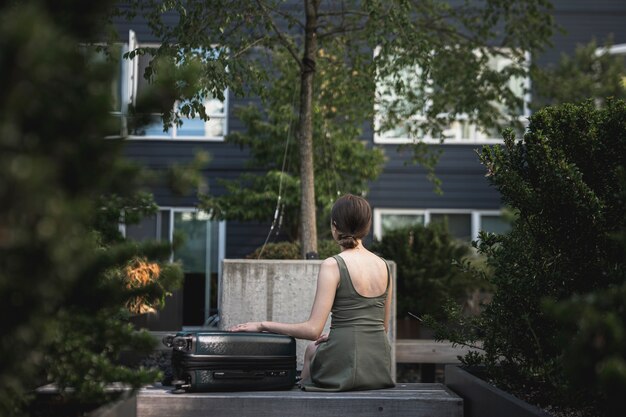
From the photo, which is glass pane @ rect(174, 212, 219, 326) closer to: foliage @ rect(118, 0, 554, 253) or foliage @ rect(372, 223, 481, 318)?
foliage @ rect(372, 223, 481, 318)

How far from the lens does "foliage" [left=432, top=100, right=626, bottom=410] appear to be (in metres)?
4.02

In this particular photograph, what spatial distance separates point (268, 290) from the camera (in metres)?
6.91

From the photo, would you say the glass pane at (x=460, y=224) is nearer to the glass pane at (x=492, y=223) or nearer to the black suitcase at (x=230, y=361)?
the glass pane at (x=492, y=223)

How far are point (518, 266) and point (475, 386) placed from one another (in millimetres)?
666

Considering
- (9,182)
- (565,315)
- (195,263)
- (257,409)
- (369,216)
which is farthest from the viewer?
(195,263)

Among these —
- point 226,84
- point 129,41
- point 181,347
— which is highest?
point 129,41

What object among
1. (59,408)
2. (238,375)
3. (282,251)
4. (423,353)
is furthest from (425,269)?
(59,408)

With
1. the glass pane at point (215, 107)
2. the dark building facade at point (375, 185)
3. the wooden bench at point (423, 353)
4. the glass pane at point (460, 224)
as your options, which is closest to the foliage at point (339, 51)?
the wooden bench at point (423, 353)

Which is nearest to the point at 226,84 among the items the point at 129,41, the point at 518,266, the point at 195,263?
the point at 518,266

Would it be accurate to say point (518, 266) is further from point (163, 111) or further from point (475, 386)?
point (163, 111)

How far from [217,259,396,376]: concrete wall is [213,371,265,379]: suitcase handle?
7.55ft

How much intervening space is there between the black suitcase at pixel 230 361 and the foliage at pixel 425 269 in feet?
20.3

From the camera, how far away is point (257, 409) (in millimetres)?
4375

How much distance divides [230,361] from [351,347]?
2.16ft
